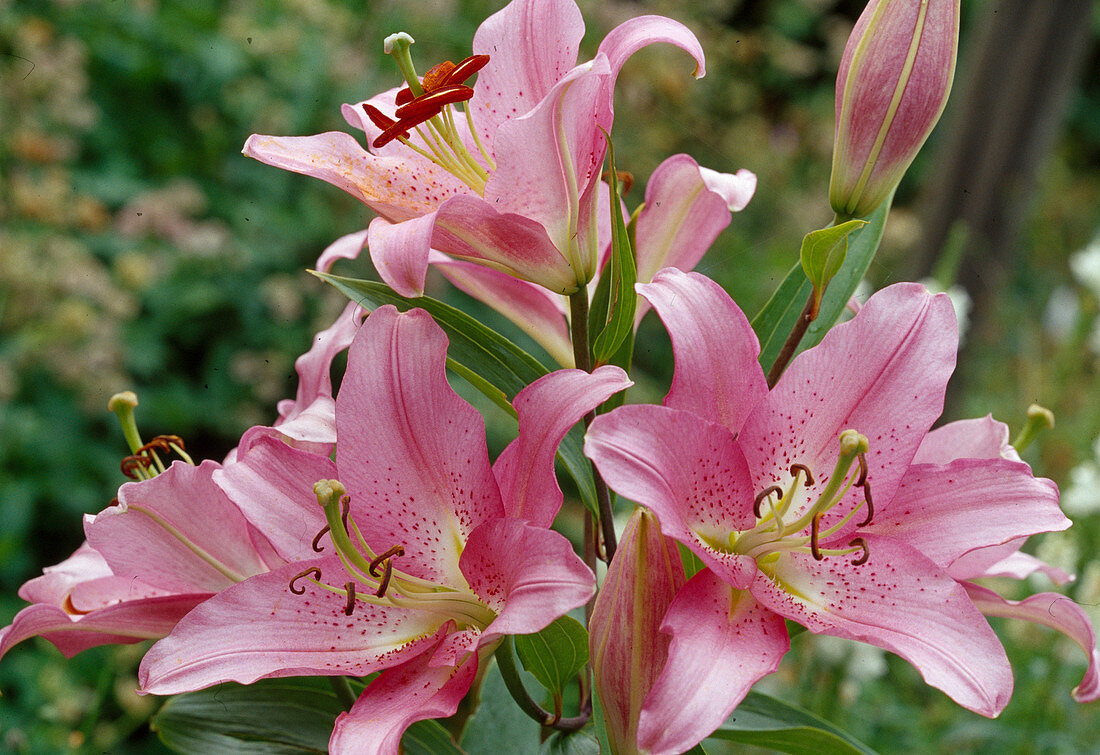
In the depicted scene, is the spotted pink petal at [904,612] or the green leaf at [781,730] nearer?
the spotted pink petal at [904,612]

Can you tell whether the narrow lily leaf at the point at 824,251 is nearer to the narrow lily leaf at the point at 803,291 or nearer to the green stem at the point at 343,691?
the narrow lily leaf at the point at 803,291

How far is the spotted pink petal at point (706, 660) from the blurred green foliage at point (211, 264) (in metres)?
0.62

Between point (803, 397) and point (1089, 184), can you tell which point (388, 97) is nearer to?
point (803, 397)

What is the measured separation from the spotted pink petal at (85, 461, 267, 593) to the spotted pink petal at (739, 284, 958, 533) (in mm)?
255

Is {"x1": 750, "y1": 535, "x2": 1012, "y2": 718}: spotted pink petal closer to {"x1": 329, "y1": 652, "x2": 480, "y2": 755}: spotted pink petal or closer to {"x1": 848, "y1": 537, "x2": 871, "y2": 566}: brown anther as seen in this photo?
{"x1": 848, "y1": 537, "x2": 871, "y2": 566}: brown anther

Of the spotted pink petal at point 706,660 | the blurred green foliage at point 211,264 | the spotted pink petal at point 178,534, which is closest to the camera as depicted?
the spotted pink petal at point 706,660

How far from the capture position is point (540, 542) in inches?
17.2

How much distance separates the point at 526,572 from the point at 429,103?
221mm

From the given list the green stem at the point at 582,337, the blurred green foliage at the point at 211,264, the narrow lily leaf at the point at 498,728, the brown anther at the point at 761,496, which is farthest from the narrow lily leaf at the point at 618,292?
the blurred green foliage at the point at 211,264

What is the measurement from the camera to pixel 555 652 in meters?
0.52

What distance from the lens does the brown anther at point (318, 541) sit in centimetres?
47

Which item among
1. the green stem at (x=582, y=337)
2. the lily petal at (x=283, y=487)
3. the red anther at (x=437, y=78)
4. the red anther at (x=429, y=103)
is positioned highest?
the red anther at (x=437, y=78)

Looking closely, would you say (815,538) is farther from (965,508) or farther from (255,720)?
(255,720)

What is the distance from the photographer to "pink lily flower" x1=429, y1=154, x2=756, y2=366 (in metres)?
0.59
